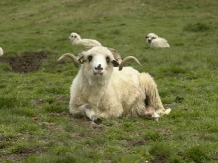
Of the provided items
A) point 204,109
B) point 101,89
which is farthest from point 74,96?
point 204,109

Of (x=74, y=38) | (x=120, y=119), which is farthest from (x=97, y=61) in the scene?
(x=74, y=38)

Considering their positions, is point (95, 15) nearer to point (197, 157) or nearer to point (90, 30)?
point (90, 30)

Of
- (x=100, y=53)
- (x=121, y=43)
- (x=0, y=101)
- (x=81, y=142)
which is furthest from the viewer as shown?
(x=121, y=43)

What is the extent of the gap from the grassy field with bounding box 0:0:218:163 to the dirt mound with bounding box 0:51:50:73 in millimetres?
367

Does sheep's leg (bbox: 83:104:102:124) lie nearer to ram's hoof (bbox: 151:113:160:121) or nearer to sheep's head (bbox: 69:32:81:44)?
ram's hoof (bbox: 151:113:160:121)

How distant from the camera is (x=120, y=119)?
37.7 ft

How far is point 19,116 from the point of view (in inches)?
444

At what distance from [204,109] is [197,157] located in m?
4.22

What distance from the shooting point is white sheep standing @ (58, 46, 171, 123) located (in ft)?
36.4

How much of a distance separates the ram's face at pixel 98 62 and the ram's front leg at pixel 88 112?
804 millimetres

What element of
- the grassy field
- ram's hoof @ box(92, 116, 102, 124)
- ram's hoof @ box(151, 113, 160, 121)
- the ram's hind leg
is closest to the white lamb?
the grassy field

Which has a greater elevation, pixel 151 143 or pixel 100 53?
pixel 100 53

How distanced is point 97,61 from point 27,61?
1274cm

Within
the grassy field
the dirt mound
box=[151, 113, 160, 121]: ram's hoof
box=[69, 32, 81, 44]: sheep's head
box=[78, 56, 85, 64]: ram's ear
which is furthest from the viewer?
box=[69, 32, 81, 44]: sheep's head
